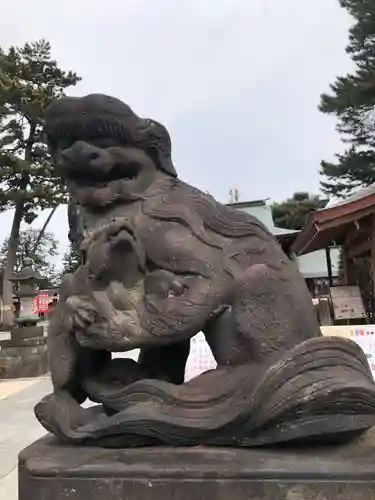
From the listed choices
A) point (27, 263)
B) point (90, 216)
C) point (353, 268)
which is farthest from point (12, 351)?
Result: point (90, 216)

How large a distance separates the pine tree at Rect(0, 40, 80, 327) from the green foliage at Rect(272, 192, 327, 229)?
10.4 meters

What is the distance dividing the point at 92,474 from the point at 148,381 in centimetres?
35

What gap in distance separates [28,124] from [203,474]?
18.2 m

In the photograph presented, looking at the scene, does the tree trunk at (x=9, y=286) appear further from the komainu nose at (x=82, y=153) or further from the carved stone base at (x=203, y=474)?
the carved stone base at (x=203, y=474)

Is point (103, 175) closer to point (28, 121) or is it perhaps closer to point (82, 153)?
point (82, 153)

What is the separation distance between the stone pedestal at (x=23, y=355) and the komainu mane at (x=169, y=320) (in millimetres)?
7974

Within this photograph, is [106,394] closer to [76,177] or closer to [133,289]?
[133,289]

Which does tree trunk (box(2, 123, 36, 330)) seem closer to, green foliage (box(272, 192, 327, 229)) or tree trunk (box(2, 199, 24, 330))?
tree trunk (box(2, 199, 24, 330))

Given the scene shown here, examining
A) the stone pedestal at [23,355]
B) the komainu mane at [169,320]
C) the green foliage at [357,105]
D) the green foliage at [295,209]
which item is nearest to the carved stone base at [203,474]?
the komainu mane at [169,320]

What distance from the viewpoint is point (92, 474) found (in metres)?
1.89

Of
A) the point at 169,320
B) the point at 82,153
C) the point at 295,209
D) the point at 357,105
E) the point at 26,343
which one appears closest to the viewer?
the point at 169,320

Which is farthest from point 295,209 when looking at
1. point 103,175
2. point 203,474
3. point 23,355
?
point 203,474

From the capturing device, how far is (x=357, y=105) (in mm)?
16797

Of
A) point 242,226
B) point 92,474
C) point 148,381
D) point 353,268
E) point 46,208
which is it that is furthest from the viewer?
point 46,208
